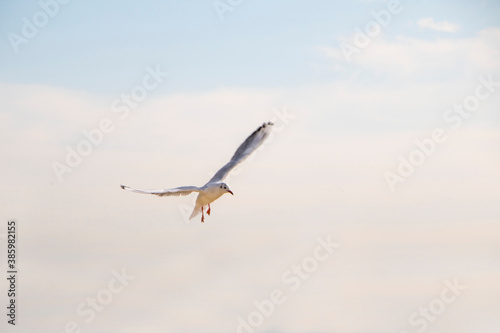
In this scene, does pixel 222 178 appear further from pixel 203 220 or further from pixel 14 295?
pixel 14 295

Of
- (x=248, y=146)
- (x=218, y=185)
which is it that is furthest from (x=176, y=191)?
(x=248, y=146)

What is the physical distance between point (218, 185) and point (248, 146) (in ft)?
9.18

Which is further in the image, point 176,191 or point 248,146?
point 248,146

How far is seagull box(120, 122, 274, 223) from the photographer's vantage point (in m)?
21.2

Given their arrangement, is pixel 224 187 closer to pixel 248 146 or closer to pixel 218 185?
pixel 218 185

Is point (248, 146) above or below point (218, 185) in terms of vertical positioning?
above

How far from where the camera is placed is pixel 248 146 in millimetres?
24203

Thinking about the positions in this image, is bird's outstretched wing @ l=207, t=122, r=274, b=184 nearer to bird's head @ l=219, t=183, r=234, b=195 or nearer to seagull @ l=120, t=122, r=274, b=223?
seagull @ l=120, t=122, r=274, b=223

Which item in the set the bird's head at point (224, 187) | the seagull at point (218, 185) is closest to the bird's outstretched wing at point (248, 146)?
the seagull at point (218, 185)

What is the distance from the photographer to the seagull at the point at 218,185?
21172 millimetres

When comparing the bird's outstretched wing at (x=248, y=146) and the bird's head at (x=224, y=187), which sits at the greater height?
the bird's outstretched wing at (x=248, y=146)

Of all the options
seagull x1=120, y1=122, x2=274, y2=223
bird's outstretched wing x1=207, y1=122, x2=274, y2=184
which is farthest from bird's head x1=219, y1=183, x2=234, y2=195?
bird's outstretched wing x1=207, y1=122, x2=274, y2=184

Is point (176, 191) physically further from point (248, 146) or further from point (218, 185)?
point (248, 146)

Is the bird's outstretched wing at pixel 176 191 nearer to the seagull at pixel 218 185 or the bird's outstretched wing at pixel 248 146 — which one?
the seagull at pixel 218 185
